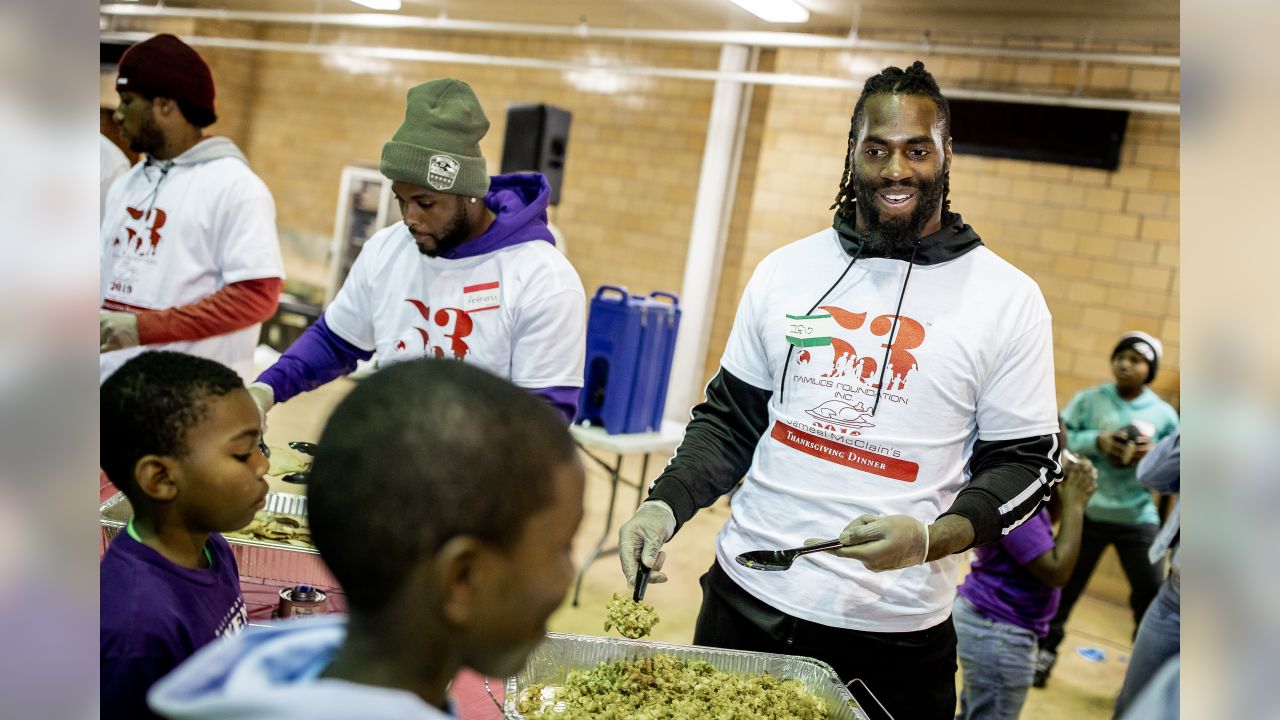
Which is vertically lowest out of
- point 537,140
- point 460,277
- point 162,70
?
point 460,277

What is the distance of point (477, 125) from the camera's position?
7.18ft

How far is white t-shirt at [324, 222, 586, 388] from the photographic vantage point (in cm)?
217

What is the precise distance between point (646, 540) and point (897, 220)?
672 millimetres

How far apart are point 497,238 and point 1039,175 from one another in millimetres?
5243

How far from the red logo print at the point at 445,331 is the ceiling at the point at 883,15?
15.9ft

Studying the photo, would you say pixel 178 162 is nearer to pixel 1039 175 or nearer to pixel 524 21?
pixel 1039 175

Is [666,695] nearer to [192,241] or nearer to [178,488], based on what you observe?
[178,488]

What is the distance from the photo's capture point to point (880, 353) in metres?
1.64

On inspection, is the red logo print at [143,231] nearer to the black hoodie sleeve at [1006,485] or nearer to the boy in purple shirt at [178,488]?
the boy in purple shirt at [178,488]

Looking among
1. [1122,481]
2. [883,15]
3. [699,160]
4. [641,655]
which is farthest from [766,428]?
[699,160]

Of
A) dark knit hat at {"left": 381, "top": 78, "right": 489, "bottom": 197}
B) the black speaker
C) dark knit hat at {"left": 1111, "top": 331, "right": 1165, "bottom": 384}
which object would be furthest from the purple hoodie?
the black speaker

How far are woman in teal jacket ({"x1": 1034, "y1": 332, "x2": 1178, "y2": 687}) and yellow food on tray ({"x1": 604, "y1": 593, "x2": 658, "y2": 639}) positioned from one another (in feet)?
10.4

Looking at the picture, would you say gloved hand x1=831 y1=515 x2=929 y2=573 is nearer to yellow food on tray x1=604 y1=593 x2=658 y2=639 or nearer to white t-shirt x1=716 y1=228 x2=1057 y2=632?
white t-shirt x1=716 y1=228 x2=1057 y2=632

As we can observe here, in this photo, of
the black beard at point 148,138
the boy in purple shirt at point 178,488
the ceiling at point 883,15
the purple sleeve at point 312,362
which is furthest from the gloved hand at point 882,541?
the ceiling at point 883,15
